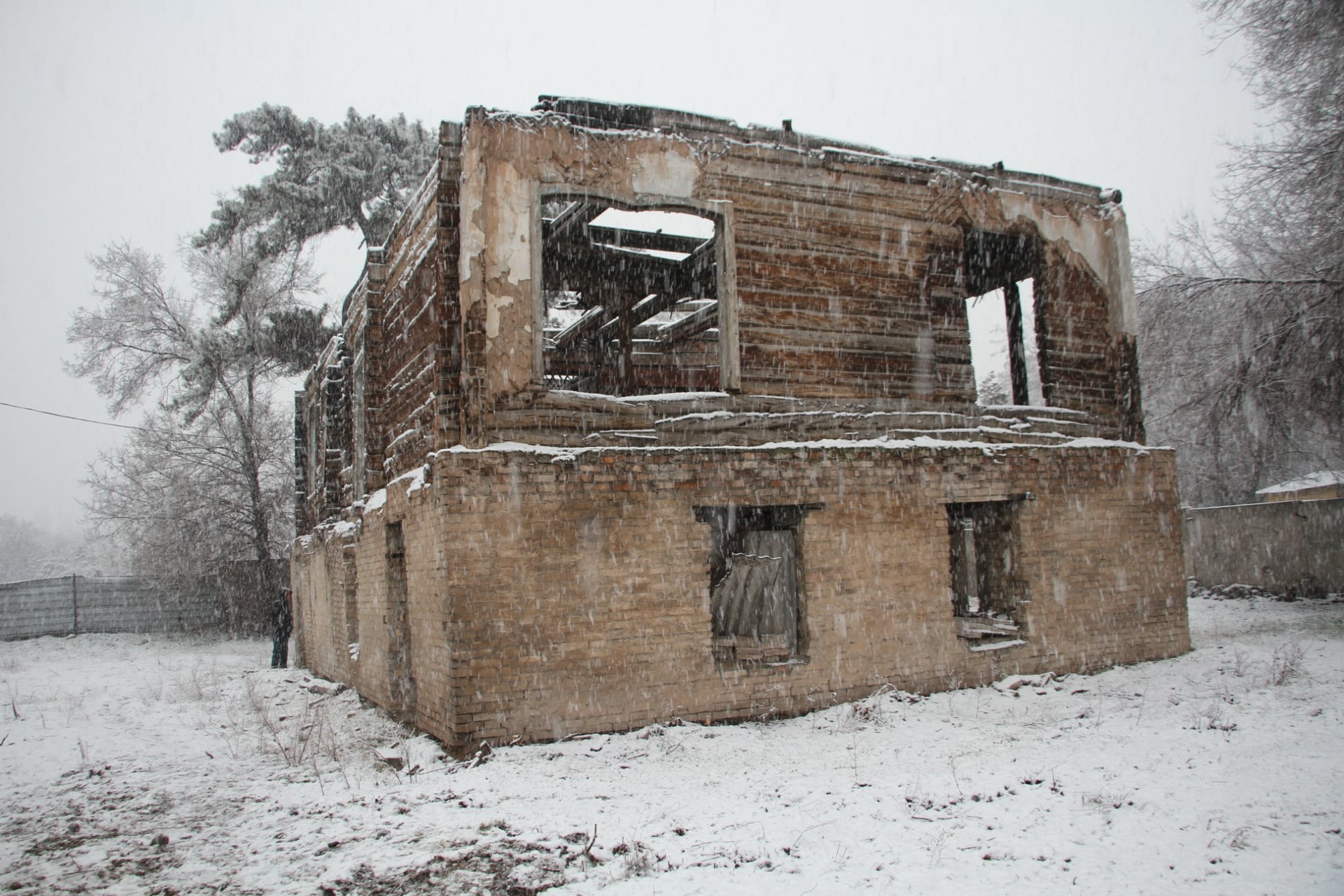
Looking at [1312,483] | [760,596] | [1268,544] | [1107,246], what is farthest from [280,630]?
[1312,483]

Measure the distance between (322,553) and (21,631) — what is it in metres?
13.3

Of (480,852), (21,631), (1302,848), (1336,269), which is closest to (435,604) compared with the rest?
(480,852)

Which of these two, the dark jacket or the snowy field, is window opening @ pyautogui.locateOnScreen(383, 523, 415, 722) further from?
the dark jacket

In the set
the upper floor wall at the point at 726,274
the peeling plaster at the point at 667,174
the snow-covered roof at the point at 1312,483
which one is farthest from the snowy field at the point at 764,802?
the snow-covered roof at the point at 1312,483

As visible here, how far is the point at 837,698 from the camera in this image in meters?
7.88

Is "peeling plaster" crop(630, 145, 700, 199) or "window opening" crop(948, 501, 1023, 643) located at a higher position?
"peeling plaster" crop(630, 145, 700, 199)

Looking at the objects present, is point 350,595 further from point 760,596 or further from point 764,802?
point 764,802

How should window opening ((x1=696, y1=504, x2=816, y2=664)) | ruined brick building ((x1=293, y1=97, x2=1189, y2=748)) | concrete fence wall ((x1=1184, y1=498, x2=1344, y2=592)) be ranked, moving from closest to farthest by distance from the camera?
1. ruined brick building ((x1=293, y1=97, x2=1189, y2=748))
2. window opening ((x1=696, y1=504, x2=816, y2=664))
3. concrete fence wall ((x1=1184, y1=498, x2=1344, y2=592))

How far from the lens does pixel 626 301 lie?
11.7m

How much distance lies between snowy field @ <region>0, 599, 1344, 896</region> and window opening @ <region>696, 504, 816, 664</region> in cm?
109

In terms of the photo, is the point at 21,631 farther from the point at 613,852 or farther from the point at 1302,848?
the point at 1302,848

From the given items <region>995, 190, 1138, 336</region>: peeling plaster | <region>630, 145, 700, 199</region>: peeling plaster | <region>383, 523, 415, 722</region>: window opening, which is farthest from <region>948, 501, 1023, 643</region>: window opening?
<region>383, 523, 415, 722</region>: window opening

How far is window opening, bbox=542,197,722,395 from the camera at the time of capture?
963 cm

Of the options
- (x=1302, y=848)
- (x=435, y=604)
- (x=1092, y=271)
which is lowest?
(x=1302, y=848)
